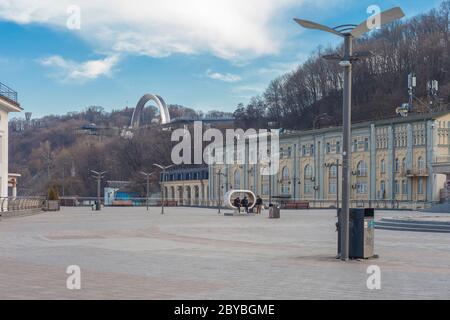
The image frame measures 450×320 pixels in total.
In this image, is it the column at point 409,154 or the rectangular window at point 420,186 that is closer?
the rectangular window at point 420,186

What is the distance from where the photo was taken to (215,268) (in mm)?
13227

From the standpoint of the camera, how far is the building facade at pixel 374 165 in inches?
2507

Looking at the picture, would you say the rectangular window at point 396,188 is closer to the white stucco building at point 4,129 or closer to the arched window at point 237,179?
the arched window at point 237,179

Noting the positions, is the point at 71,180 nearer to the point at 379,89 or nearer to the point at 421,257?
the point at 379,89

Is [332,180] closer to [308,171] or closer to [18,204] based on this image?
[308,171]

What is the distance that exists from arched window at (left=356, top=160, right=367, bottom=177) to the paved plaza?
50821 mm

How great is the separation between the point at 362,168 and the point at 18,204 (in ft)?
142

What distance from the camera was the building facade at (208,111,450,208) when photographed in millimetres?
63688

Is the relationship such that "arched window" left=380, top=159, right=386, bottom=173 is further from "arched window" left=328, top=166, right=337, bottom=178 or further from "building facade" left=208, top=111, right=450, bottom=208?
"arched window" left=328, top=166, right=337, bottom=178

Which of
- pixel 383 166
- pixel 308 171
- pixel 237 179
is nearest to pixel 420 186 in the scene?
pixel 383 166

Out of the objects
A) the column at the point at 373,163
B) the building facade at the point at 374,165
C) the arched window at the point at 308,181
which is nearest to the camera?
the building facade at the point at 374,165

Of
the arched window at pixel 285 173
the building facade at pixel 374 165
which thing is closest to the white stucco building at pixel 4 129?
the building facade at pixel 374 165
